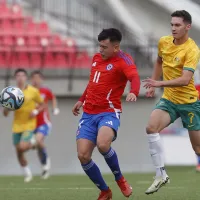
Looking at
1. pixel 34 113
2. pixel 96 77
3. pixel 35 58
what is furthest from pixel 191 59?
pixel 35 58

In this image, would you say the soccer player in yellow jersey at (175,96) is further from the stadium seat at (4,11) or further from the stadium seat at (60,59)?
the stadium seat at (4,11)

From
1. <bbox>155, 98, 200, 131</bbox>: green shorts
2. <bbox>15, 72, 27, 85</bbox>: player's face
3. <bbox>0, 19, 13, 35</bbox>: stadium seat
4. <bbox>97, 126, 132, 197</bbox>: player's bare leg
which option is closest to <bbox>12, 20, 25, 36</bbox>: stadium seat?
<bbox>0, 19, 13, 35</bbox>: stadium seat

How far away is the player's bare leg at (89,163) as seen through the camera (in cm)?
930

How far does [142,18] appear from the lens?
76.6ft

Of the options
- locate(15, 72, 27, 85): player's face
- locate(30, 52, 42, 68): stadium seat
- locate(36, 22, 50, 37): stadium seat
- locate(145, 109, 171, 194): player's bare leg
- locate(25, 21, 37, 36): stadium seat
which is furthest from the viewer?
locate(36, 22, 50, 37): stadium seat

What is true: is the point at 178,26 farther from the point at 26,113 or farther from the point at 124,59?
the point at 26,113

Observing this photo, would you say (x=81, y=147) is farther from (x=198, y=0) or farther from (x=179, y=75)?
(x=198, y=0)

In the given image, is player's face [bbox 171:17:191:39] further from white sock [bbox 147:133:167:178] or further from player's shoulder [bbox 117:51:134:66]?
white sock [bbox 147:133:167:178]

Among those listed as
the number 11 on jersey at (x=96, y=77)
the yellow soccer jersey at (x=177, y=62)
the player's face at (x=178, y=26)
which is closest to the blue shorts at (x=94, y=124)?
the number 11 on jersey at (x=96, y=77)

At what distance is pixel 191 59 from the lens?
31.7 ft

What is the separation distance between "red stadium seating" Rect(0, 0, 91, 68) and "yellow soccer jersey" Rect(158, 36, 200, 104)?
11.5 metres

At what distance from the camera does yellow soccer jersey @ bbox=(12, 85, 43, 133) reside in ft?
57.6

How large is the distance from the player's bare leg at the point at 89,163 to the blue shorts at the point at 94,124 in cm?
8

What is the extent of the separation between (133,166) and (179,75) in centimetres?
1222
